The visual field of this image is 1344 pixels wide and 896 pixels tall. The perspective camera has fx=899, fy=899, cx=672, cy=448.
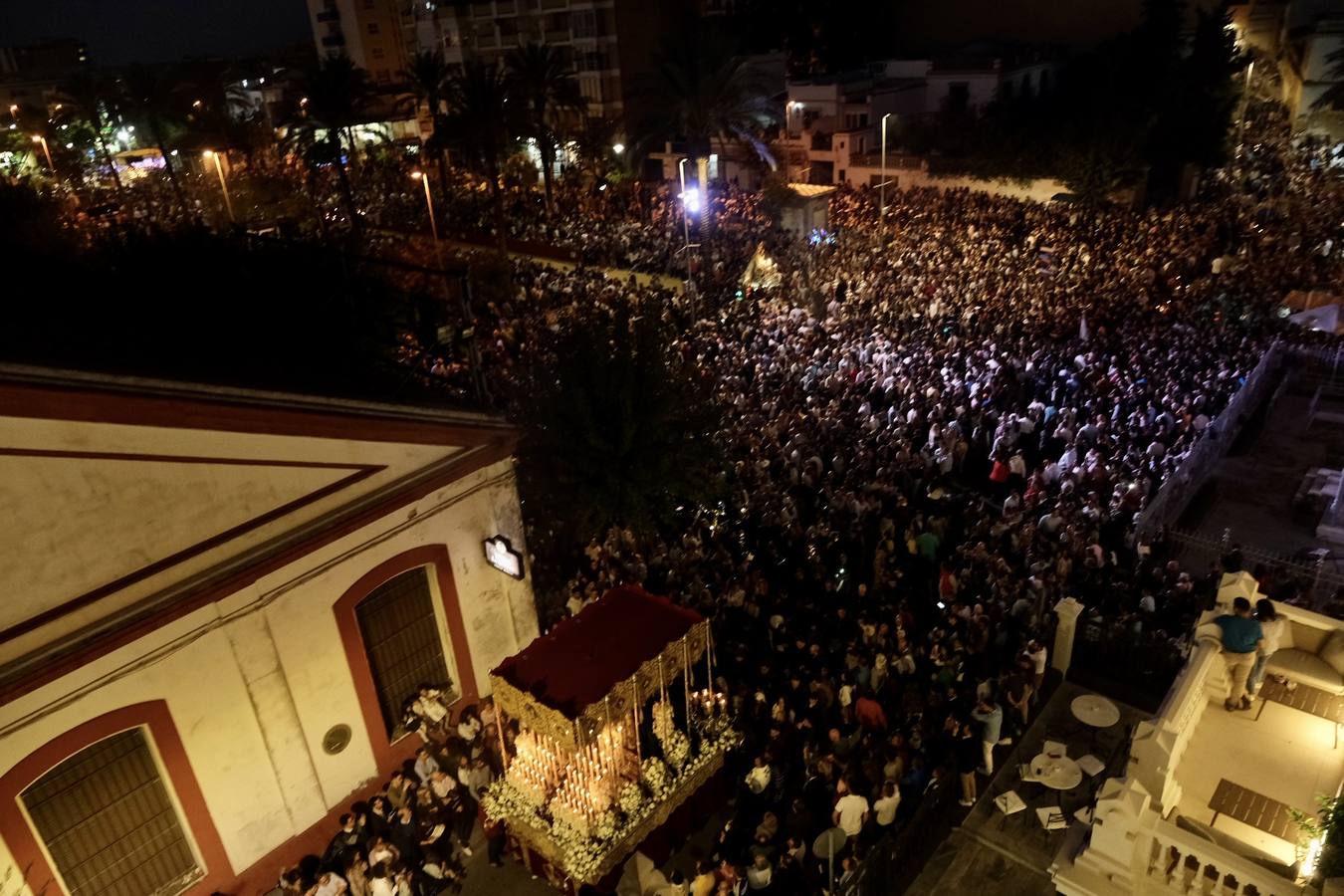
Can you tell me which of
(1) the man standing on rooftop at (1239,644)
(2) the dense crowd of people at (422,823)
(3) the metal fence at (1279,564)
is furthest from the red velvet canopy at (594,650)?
(3) the metal fence at (1279,564)

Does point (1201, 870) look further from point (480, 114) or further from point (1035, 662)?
point (480, 114)

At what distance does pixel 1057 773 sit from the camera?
9.34 m

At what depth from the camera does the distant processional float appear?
28.7 ft

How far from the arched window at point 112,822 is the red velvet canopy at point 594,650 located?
129 inches

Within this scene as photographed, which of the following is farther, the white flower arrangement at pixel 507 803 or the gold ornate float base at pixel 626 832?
the white flower arrangement at pixel 507 803

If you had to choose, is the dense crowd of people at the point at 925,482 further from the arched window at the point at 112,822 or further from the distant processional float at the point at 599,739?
the arched window at the point at 112,822

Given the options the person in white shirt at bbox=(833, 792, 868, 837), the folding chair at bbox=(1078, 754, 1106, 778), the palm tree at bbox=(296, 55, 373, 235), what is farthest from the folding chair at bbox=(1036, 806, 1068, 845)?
the palm tree at bbox=(296, 55, 373, 235)

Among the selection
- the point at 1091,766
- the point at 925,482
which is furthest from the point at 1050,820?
the point at 925,482

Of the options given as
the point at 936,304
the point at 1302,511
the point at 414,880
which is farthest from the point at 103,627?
the point at 936,304

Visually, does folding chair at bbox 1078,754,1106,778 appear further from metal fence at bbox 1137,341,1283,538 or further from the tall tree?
the tall tree

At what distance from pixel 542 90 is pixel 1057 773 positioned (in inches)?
1416

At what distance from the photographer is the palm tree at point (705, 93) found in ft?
96.2

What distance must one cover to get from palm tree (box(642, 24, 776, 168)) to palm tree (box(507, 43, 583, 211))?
7.34 m

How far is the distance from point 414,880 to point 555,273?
2191 cm
